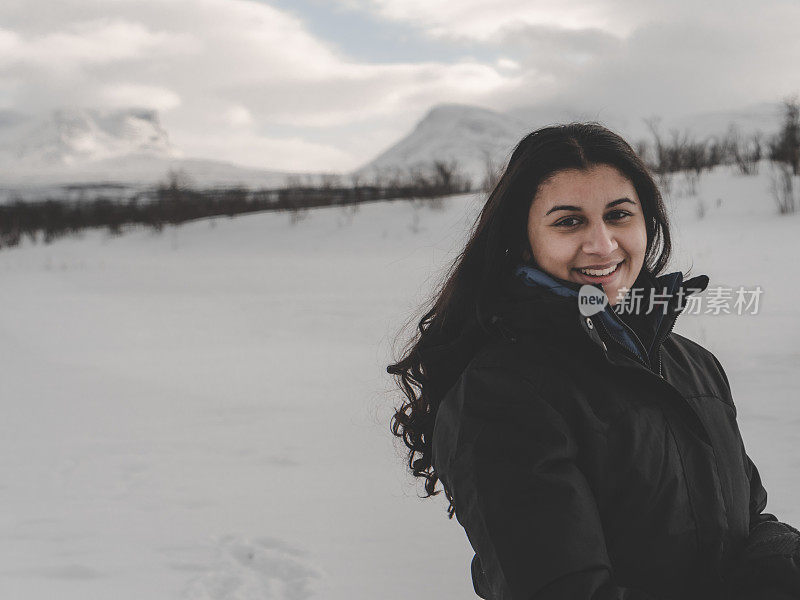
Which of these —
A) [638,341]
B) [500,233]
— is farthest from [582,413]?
[500,233]

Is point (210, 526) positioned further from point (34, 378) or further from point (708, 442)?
point (34, 378)

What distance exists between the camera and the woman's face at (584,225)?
1307 mm

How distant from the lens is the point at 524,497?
1054mm

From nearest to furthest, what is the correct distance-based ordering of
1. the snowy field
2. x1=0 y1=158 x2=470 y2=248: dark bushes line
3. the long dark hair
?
the long dark hair → the snowy field → x1=0 y1=158 x2=470 y2=248: dark bushes line

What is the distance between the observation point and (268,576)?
3.01 m

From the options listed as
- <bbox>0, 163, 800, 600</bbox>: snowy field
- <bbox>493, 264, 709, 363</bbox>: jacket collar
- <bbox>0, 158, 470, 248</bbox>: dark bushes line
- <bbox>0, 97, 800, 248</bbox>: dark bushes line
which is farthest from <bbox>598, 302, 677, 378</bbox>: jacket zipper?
<bbox>0, 158, 470, 248</bbox>: dark bushes line

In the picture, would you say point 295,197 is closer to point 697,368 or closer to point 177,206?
point 177,206

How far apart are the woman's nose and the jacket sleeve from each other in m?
0.31

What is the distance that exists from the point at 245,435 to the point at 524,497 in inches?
163

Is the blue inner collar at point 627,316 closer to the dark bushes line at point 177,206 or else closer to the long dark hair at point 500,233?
the long dark hair at point 500,233

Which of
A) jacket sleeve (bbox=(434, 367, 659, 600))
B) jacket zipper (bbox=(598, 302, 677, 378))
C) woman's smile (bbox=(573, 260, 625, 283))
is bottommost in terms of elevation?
jacket sleeve (bbox=(434, 367, 659, 600))

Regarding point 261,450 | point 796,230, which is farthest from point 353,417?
point 796,230

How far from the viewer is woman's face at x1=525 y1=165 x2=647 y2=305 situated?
1307 mm

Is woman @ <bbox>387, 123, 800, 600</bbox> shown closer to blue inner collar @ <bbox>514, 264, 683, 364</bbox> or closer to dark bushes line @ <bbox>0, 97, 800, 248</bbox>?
blue inner collar @ <bbox>514, 264, 683, 364</bbox>
